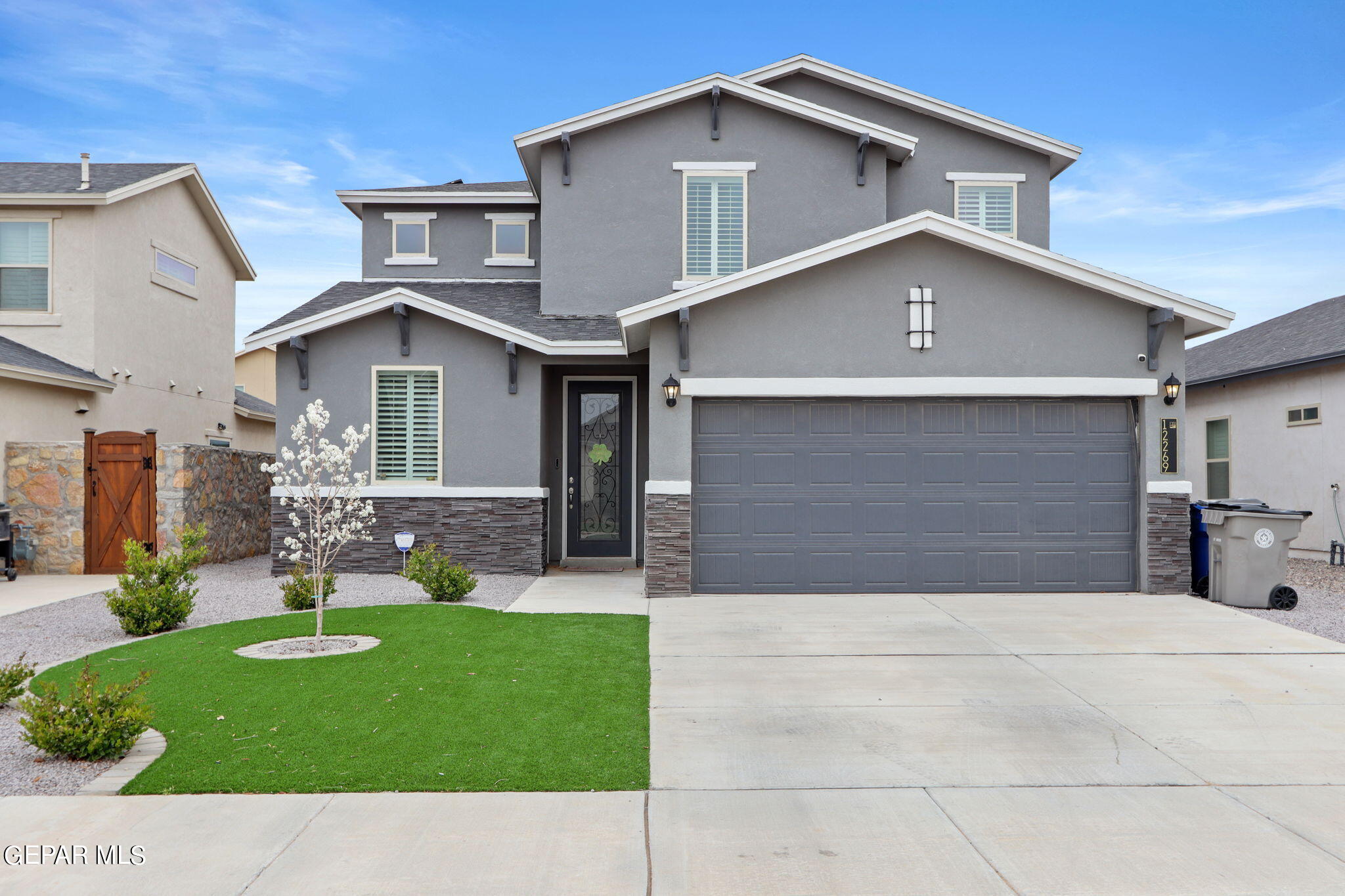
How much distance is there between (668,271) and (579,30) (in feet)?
40.4

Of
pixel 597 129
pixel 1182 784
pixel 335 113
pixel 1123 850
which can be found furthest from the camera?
pixel 335 113

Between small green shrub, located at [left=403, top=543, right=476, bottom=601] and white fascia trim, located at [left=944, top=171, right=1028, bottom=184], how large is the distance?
33.4ft

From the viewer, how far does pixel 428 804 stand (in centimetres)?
421

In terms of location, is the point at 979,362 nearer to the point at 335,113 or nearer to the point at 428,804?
the point at 428,804

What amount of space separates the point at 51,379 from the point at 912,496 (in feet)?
41.8

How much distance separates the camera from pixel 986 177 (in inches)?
563

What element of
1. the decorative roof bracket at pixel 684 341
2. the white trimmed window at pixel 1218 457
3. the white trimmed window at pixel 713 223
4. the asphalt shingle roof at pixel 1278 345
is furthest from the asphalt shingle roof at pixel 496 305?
the white trimmed window at pixel 1218 457

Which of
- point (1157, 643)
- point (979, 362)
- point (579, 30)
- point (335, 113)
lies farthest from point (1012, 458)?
point (335, 113)

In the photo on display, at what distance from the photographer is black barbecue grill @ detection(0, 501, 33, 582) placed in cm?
1186

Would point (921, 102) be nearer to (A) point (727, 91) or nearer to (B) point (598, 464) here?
(A) point (727, 91)

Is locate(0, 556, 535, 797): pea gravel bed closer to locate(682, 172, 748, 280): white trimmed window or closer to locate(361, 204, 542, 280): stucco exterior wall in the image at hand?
locate(682, 172, 748, 280): white trimmed window

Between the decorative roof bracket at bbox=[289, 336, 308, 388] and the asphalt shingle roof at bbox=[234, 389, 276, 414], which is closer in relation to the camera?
the decorative roof bracket at bbox=[289, 336, 308, 388]

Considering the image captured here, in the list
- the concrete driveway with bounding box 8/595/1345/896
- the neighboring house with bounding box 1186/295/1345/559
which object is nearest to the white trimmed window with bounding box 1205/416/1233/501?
the neighboring house with bounding box 1186/295/1345/559

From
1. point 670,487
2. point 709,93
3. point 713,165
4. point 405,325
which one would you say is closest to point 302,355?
point 405,325
